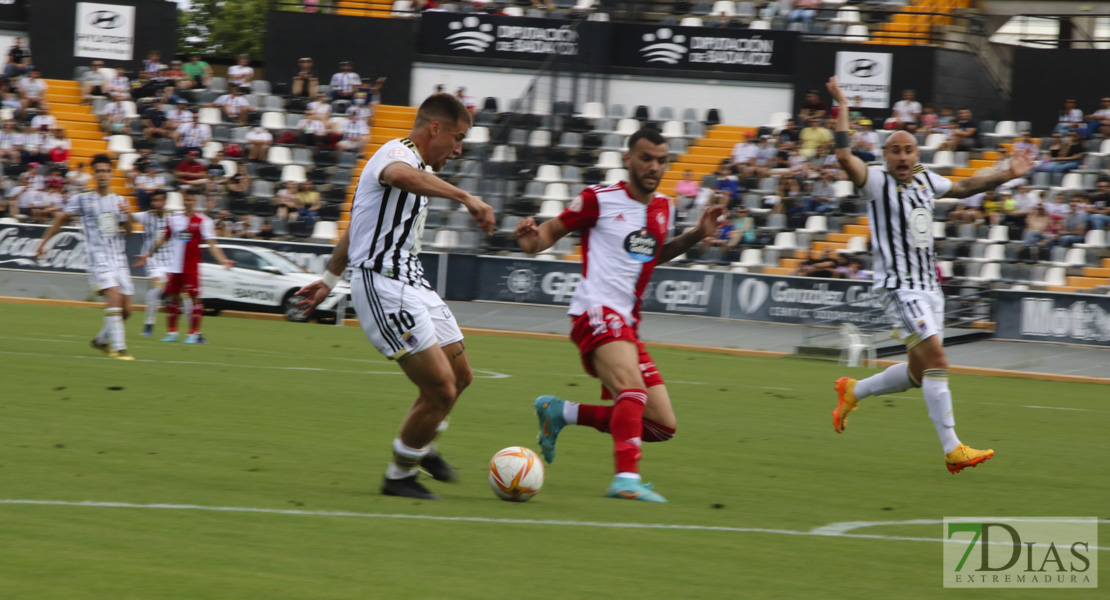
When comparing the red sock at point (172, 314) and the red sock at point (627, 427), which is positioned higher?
the red sock at point (627, 427)

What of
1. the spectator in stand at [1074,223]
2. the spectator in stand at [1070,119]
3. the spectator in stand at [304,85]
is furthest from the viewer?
the spectator in stand at [304,85]

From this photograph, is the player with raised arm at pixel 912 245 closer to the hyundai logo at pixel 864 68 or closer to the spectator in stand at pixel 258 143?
the hyundai logo at pixel 864 68

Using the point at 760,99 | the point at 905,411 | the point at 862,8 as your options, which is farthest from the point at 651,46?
the point at 905,411

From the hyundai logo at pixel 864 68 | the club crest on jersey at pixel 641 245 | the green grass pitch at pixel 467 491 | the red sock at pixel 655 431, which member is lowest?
the green grass pitch at pixel 467 491

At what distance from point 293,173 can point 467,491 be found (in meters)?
23.0

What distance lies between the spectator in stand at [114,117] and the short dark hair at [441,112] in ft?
86.3

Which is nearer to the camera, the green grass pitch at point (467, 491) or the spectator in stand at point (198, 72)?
the green grass pitch at point (467, 491)

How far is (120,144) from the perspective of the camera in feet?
98.8

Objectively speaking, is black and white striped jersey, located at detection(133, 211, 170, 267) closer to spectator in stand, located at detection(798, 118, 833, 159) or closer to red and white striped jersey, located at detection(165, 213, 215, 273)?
red and white striped jersey, located at detection(165, 213, 215, 273)

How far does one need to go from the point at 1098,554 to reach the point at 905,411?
6.92 m

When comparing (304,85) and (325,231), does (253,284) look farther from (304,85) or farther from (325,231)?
(304,85)

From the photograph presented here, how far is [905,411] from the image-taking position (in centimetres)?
1236

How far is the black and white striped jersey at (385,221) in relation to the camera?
20.5 feet

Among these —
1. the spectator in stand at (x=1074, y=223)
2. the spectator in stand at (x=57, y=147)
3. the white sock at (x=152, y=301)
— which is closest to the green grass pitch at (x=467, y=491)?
the white sock at (x=152, y=301)
